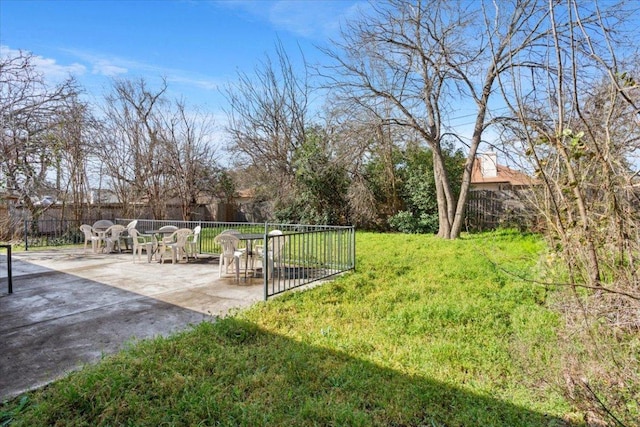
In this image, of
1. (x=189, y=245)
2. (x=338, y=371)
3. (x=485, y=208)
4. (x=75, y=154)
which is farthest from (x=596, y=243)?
(x=75, y=154)

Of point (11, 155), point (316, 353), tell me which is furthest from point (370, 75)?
point (11, 155)

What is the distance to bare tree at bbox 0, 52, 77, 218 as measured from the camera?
9672 mm

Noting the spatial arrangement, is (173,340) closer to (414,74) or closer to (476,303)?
(476,303)

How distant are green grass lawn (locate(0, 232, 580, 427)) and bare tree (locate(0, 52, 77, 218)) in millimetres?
9918

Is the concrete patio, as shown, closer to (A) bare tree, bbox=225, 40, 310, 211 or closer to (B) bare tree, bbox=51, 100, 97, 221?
(B) bare tree, bbox=51, 100, 97, 221

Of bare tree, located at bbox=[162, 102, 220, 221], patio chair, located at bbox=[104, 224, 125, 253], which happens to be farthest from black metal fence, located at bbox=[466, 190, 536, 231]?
bare tree, located at bbox=[162, 102, 220, 221]

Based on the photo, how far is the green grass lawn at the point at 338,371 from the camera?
2408 mm

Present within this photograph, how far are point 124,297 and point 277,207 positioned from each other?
10.4 m

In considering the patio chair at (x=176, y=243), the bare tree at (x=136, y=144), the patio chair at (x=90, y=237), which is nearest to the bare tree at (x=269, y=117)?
the bare tree at (x=136, y=144)

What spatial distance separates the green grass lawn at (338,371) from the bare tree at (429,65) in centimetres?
698

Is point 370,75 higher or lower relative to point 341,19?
lower

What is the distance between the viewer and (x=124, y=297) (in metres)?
5.14

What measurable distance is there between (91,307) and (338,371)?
3557 mm

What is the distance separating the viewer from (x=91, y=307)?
15.2 feet
